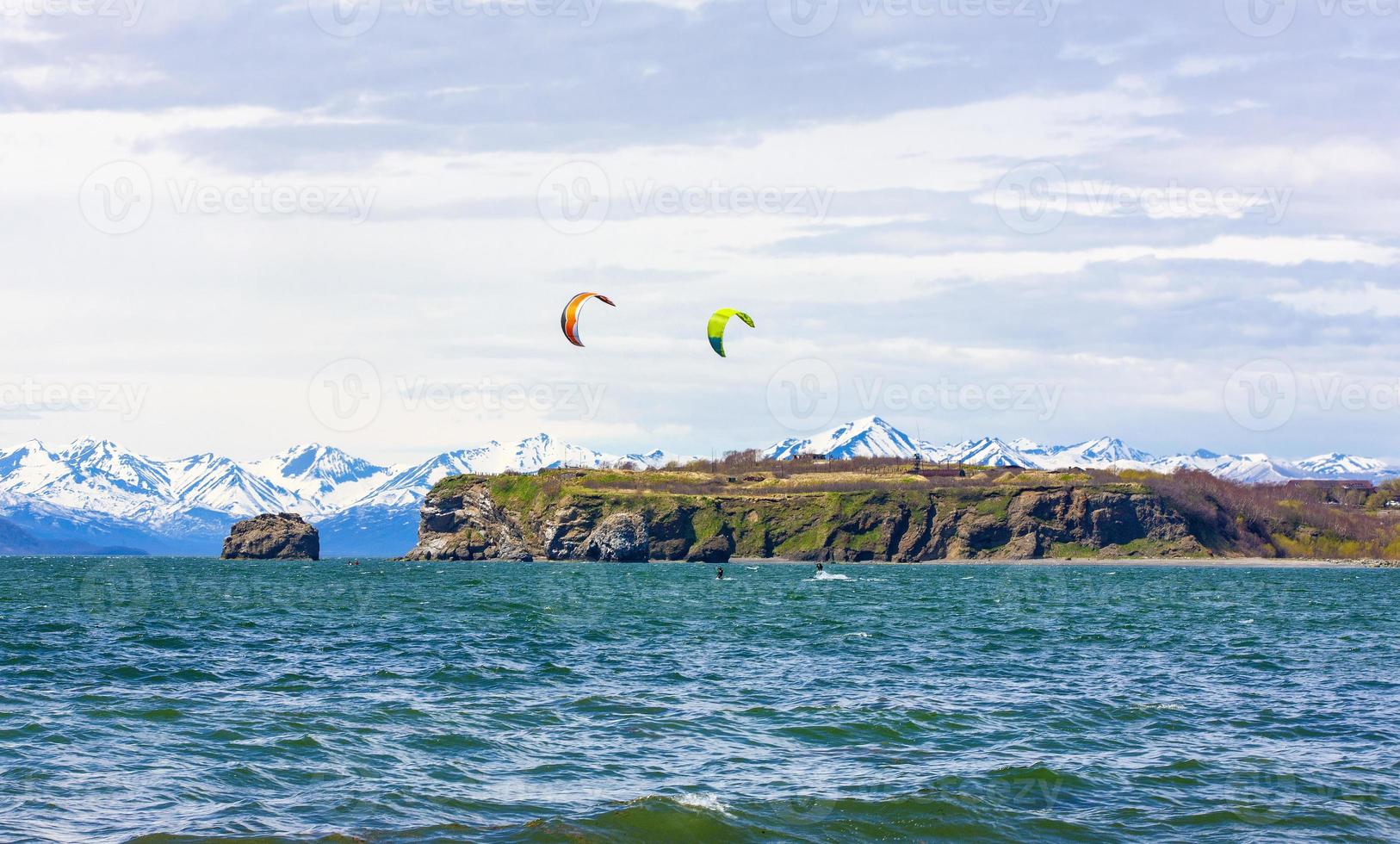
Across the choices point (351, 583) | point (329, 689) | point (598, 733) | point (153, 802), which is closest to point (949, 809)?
point (598, 733)

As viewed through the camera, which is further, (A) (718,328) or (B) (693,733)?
(A) (718,328)

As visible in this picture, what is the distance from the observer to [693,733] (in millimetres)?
34344

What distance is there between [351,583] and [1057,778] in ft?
428

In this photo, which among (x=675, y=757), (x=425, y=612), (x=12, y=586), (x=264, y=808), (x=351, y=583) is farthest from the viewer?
(x=351, y=583)

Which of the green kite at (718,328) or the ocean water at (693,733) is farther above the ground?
the green kite at (718,328)

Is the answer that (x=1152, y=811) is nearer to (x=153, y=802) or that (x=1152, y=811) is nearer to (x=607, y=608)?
(x=153, y=802)

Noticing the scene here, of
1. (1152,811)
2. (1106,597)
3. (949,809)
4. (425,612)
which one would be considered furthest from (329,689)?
(1106,597)

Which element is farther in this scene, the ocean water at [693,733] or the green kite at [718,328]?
the green kite at [718,328]

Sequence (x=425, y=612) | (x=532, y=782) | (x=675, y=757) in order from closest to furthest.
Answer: (x=532, y=782)
(x=675, y=757)
(x=425, y=612)

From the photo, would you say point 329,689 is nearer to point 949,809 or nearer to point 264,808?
point 264,808

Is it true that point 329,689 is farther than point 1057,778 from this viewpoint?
Yes

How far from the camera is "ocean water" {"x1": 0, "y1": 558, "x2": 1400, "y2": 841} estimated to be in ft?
84.0

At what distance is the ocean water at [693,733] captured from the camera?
1008 inches

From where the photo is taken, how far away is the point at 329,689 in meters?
41.4
